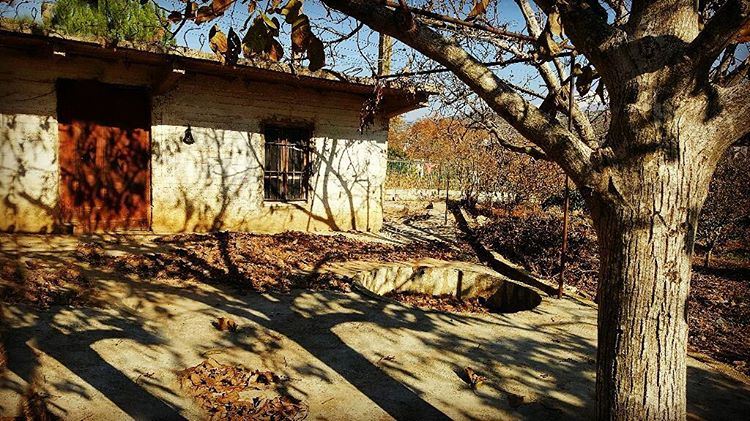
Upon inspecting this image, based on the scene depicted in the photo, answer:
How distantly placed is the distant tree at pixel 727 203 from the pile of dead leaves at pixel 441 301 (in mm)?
6289

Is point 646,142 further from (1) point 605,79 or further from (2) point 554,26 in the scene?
(2) point 554,26

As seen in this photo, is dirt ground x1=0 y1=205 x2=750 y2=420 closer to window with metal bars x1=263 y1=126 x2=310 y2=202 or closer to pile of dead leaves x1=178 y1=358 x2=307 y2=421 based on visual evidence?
pile of dead leaves x1=178 y1=358 x2=307 y2=421

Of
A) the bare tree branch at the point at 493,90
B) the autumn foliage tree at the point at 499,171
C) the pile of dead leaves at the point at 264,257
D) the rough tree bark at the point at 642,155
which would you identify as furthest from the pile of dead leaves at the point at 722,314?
the autumn foliage tree at the point at 499,171

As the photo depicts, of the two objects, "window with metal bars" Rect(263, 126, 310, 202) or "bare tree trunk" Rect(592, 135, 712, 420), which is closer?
"bare tree trunk" Rect(592, 135, 712, 420)

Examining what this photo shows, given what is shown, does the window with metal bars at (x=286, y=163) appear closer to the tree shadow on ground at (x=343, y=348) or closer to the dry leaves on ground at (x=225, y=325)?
the tree shadow on ground at (x=343, y=348)

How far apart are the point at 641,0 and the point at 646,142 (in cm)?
67

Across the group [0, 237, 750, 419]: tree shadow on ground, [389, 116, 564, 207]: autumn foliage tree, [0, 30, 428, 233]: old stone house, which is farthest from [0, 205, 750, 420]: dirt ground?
[389, 116, 564, 207]: autumn foliage tree

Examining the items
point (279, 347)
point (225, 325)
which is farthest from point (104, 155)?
point (279, 347)

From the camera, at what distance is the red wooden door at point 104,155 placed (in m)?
7.46

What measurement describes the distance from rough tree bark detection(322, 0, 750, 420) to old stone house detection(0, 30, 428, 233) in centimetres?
668

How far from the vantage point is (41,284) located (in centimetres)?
453

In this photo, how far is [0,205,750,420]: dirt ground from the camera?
9.48 ft

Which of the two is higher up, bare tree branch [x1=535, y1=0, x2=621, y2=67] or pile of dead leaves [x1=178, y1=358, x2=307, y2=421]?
bare tree branch [x1=535, y1=0, x2=621, y2=67]

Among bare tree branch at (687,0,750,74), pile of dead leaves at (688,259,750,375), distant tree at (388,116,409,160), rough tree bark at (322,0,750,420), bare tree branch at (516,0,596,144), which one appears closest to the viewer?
bare tree branch at (687,0,750,74)
